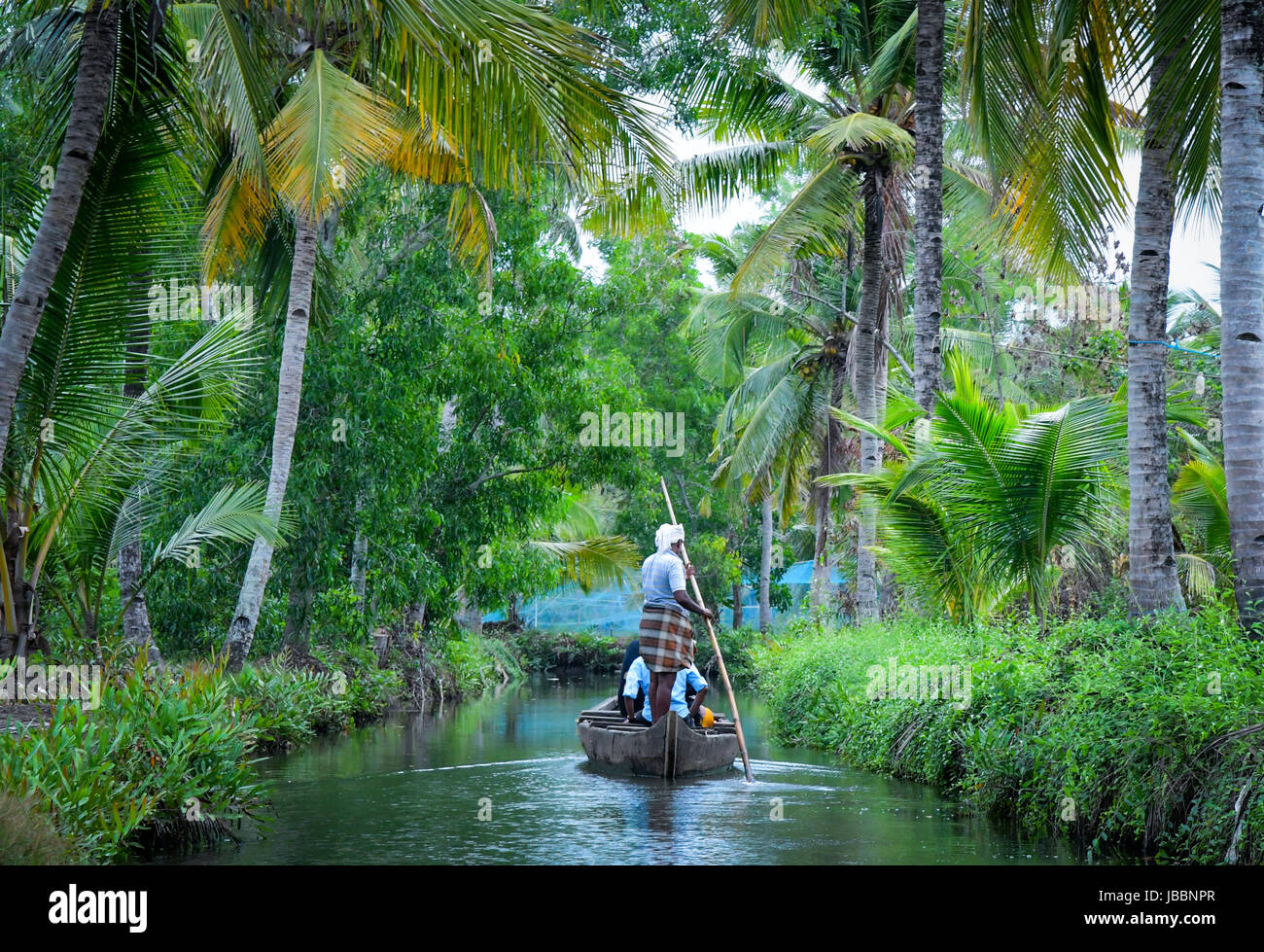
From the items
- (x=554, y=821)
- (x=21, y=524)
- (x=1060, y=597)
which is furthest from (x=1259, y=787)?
(x=1060, y=597)

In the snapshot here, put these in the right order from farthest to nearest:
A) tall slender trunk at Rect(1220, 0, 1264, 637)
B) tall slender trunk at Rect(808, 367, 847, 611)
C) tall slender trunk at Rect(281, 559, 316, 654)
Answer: tall slender trunk at Rect(808, 367, 847, 611), tall slender trunk at Rect(281, 559, 316, 654), tall slender trunk at Rect(1220, 0, 1264, 637)

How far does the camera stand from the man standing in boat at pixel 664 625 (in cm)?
1241

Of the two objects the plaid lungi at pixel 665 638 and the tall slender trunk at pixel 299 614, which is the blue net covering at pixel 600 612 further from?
the plaid lungi at pixel 665 638

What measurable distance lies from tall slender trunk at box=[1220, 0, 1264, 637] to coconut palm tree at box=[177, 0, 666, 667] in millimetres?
4046

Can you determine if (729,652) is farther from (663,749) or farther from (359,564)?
(663,749)

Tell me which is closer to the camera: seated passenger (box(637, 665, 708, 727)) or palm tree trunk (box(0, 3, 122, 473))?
palm tree trunk (box(0, 3, 122, 473))

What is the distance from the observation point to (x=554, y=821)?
9.84 m

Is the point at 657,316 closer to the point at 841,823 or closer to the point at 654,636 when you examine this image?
the point at 654,636

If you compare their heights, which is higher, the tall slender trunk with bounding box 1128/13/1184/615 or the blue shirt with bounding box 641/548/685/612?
the tall slender trunk with bounding box 1128/13/1184/615

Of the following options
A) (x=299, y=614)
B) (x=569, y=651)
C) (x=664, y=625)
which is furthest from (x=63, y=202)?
(x=569, y=651)

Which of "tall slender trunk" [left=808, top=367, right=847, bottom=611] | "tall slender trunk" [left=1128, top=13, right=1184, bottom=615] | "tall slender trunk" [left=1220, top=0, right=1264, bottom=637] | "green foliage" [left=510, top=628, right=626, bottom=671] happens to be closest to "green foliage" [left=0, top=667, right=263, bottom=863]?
"tall slender trunk" [left=1128, top=13, right=1184, bottom=615]

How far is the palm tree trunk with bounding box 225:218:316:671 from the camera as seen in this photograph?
14992 millimetres

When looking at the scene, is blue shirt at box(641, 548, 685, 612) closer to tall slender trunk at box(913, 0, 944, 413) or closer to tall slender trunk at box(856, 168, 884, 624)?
tall slender trunk at box(913, 0, 944, 413)

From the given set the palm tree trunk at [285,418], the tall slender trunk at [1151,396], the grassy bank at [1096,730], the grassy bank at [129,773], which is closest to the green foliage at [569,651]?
the palm tree trunk at [285,418]
